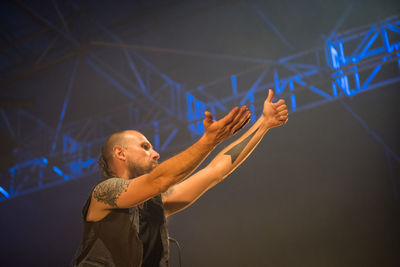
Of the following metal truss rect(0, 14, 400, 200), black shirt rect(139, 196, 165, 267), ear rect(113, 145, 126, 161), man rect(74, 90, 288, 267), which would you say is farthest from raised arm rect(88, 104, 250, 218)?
metal truss rect(0, 14, 400, 200)

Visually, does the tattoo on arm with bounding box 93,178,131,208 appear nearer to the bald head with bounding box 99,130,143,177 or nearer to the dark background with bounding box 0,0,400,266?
the bald head with bounding box 99,130,143,177

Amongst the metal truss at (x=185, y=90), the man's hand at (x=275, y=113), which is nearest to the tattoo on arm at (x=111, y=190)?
the man's hand at (x=275, y=113)

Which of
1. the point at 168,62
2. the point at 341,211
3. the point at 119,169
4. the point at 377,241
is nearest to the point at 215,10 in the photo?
the point at 168,62

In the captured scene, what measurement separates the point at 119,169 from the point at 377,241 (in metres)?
5.32

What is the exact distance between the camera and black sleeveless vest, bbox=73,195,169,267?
2.56 metres

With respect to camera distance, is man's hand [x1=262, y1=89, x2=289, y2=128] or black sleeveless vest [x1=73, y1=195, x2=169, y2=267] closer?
black sleeveless vest [x1=73, y1=195, x2=169, y2=267]

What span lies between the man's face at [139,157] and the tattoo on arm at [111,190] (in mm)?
358

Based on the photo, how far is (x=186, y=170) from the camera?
7.44 feet

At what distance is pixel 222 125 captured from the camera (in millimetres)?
2164

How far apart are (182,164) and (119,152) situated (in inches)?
32.9

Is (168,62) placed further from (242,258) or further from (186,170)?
(186,170)

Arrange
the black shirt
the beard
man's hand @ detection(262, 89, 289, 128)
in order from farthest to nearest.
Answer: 1. the beard
2. man's hand @ detection(262, 89, 289, 128)
3. the black shirt

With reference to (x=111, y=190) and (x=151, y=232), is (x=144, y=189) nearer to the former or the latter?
(x=111, y=190)

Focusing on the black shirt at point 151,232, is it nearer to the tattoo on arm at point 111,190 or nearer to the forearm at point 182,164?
the tattoo on arm at point 111,190
